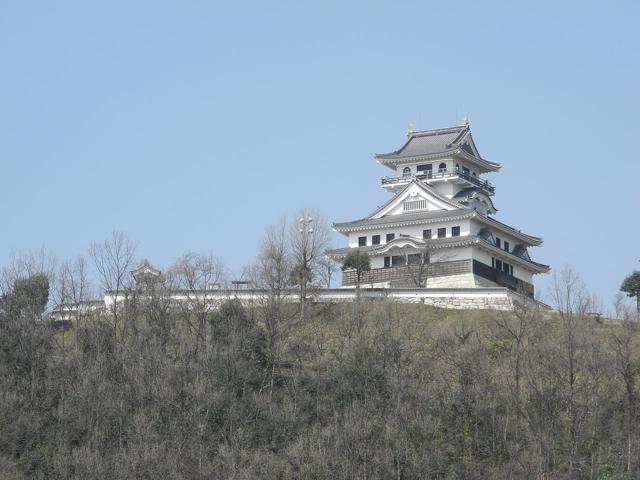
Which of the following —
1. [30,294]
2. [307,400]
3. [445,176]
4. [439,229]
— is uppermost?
[445,176]

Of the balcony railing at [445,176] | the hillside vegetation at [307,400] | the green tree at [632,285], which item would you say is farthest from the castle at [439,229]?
the hillside vegetation at [307,400]

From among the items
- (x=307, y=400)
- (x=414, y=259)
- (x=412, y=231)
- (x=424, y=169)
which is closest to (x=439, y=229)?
(x=412, y=231)

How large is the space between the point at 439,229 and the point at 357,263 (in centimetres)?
581

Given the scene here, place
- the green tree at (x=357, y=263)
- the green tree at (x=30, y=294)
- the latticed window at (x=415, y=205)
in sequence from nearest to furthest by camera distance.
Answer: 1. the green tree at (x=30, y=294)
2. the green tree at (x=357, y=263)
3. the latticed window at (x=415, y=205)

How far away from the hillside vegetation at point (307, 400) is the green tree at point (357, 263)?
11.4m

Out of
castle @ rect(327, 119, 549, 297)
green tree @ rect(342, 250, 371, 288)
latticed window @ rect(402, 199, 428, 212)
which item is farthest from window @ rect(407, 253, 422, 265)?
latticed window @ rect(402, 199, 428, 212)

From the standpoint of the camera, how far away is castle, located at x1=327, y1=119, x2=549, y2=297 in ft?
200

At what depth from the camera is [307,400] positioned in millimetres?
42438

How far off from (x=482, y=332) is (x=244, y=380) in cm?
1030

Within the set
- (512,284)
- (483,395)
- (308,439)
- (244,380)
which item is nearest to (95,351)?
(244,380)

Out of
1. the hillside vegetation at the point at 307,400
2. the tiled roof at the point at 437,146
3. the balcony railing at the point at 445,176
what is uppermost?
the tiled roof at the point at 437,146

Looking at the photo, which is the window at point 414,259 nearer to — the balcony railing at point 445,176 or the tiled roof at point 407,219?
the tiled roof at point 407,219

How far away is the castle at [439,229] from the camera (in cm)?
6100

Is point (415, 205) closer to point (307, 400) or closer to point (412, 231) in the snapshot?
point (412, 231)
